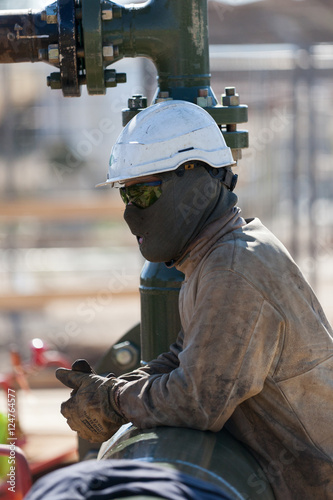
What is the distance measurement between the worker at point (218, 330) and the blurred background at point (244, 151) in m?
3.89

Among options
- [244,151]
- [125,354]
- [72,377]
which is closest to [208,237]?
[72,377]

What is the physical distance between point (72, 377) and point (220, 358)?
587 millimetres

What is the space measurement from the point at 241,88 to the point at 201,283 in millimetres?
5160

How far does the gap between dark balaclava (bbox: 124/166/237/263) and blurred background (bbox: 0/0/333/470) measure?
12.7 feet

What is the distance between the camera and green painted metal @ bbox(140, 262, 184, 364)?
293 centimetres

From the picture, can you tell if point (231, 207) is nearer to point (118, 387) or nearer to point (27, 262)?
point (118, 387)

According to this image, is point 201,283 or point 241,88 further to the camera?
point 241,88

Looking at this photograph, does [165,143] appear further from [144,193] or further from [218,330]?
[218,330]

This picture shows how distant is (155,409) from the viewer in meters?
2.16

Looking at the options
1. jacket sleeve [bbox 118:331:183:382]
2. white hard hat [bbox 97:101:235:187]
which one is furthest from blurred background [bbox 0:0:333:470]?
white hard hat [bbox 97:101:235:187]

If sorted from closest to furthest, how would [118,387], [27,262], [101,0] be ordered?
1. [118,387]
2. [101,0]
3. [27,262]

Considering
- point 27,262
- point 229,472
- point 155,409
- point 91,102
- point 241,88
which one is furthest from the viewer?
point 27,262

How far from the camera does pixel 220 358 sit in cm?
207

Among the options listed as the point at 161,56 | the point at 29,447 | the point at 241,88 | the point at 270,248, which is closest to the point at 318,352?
the point at 270,248
